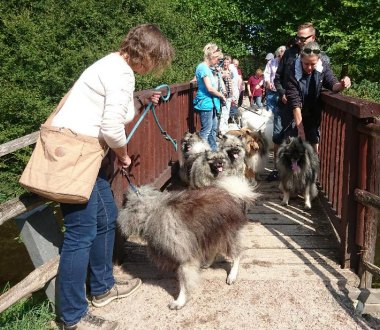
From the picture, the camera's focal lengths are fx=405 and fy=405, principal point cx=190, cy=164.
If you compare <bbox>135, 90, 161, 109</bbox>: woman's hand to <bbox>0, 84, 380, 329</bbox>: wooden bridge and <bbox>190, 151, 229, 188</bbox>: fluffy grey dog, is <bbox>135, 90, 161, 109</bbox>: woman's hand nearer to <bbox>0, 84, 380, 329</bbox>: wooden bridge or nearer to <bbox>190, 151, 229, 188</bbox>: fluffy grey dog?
<bbox>0, 84, 380, 329</bbox>: wooden bridge

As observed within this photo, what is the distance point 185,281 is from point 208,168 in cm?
250

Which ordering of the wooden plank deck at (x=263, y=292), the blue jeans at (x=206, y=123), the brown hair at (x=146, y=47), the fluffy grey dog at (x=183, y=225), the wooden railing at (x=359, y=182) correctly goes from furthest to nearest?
the blue jeans at (x=206, y=123)
the wooden railing at (x=359, y=182)
the fluffy grey dog at (x=183, y=225)
the wooden plank deck at (x=263, y=292)
the brown hair at (x=146, y=47)

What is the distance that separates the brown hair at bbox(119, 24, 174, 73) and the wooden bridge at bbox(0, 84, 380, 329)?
38.9 inches

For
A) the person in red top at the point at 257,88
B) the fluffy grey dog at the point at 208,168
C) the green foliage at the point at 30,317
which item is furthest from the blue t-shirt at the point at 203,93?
the person in red top at the point at 257,88

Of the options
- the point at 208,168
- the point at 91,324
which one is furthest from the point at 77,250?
the point at 208,168

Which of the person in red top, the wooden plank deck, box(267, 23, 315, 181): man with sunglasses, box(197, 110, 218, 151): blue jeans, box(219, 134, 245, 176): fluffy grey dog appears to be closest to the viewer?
the wooden plank deck

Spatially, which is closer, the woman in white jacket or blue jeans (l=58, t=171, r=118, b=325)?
the woman in white jacket

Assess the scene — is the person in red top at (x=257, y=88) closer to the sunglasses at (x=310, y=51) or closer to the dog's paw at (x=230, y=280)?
the sunglasses at (x=310, y=51)

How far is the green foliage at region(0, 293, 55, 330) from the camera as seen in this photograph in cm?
286

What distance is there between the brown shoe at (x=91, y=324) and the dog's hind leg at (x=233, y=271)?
1088mm

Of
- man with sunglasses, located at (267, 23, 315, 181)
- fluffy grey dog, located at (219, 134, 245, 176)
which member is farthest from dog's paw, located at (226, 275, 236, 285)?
man with sunglasses, located at (267, 23, 315, 181)

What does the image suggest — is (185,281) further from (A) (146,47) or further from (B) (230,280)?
(A) (146,47)

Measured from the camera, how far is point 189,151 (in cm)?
625

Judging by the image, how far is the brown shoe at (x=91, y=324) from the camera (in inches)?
108
